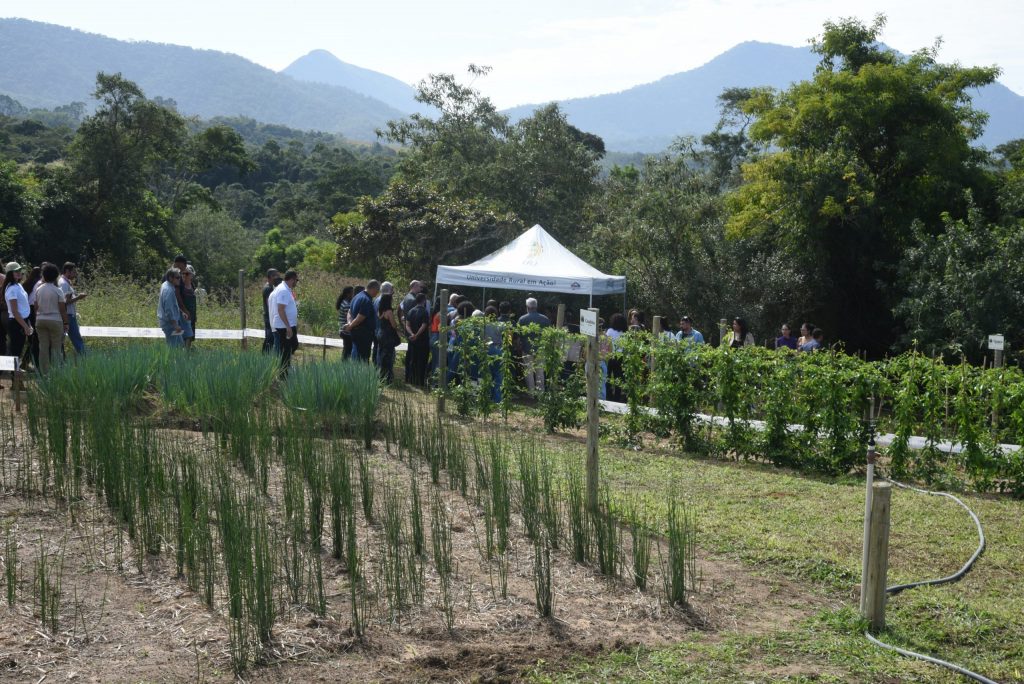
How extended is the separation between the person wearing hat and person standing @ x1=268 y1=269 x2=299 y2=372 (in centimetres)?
272

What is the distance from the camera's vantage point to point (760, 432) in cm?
920

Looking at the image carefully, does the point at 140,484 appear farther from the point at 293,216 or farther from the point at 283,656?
the point at 293,216

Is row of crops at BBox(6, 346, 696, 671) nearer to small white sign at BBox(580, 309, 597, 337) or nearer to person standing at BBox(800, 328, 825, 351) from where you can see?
small white sign at BBox(580, 309, 597, 337)

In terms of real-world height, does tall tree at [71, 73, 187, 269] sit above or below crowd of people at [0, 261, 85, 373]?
above

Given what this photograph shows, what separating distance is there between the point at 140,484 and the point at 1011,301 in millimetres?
14971

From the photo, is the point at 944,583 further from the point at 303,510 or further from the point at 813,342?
the point at 813,342

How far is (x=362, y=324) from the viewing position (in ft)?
40.5

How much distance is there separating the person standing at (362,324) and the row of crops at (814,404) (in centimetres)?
240

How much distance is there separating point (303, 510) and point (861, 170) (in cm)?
1661

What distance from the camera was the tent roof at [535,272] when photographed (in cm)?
1534

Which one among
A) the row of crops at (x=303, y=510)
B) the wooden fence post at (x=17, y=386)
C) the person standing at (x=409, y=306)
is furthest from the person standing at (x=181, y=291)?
the row of crops at (x=303, y=510)

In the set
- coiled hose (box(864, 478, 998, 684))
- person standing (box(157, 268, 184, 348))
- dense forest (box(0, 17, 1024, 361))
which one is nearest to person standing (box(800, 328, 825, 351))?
dense forest (box(0, 17, 1024, 361))

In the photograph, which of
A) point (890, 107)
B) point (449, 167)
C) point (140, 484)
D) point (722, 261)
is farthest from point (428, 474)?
point (449, 167)

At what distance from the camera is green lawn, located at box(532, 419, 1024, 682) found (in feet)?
14.8
